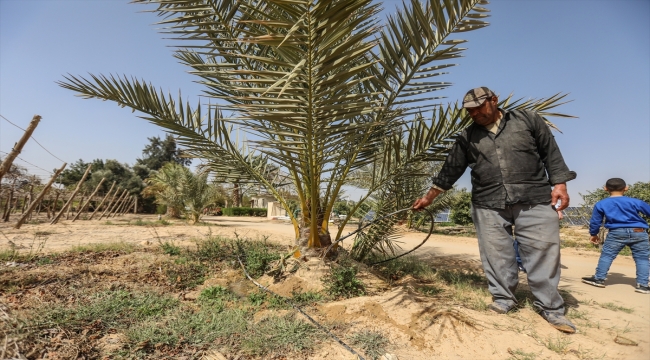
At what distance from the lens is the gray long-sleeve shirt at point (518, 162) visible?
2.46 m

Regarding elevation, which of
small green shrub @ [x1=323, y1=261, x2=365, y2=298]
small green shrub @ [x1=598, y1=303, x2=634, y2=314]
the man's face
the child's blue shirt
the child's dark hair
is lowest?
small green shrub @ [x1=598, y1=303, x2=634, y2=314]

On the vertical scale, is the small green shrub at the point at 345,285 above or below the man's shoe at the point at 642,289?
above

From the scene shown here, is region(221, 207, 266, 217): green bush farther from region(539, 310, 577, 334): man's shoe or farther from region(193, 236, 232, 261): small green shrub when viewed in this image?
region(539, 310, 577, 334): man's shoe

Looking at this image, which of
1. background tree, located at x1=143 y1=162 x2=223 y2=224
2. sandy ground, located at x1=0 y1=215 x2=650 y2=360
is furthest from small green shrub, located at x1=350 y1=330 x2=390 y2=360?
background tree, located at x1=143 y1=162 x2=223 y2=224

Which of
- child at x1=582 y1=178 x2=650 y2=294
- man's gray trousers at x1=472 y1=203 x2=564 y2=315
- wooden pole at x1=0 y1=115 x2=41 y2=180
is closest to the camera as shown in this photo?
man's gray trousers at x1=472 y1=203 x2=564 y2=315

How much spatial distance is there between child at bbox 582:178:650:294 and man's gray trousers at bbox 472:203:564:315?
224 centimetres

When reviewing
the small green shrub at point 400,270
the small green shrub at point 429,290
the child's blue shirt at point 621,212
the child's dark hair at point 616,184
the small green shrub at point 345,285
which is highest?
the child's dark hair at point 616,184

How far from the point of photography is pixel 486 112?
2559 mm

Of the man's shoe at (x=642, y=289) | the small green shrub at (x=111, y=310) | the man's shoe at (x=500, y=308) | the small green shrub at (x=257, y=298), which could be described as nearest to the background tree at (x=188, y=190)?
the small green shrub at (x=111, y=310)

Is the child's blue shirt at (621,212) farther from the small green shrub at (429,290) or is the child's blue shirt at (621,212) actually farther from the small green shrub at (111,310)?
the small green shrub at (111,310)

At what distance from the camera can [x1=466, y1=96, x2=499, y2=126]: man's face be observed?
254 centimetres

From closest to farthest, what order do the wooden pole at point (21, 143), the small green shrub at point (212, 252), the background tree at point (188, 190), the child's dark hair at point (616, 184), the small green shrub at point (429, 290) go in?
the small green shrub at point (429, 290)
the child's dark hair at point (616, 184)
the small green shrub at point (212, 252)
the wooden pole at point (21, 143)
the background tree at point (188, 190)

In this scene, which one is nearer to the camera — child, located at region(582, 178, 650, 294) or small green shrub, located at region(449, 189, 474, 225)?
child, located at region(582, 178, 650, 294)

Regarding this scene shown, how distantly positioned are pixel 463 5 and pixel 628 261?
737 cm
